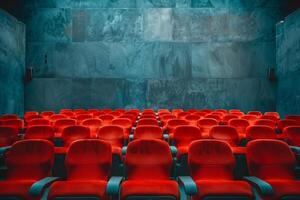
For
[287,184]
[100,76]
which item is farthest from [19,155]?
[100,76]

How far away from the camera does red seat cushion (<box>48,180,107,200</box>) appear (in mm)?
2982

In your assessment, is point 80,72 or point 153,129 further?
point 80,72

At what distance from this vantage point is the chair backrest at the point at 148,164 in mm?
3646

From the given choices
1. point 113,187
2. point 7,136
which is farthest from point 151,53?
point 113,187

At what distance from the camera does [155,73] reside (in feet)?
46.2

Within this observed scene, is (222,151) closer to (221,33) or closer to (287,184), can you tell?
(287,184)

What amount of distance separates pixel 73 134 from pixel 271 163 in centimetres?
337

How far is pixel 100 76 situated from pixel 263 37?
8.02m

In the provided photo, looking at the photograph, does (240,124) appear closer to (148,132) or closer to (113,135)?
(148,132)

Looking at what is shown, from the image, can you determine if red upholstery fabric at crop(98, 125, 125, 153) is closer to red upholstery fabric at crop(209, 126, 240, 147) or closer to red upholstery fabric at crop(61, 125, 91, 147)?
red upholstery fabric at crop(61, 125, 91, 147)

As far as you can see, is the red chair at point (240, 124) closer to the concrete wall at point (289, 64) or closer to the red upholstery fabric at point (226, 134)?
the red upholstery fabric at point (226, 134)

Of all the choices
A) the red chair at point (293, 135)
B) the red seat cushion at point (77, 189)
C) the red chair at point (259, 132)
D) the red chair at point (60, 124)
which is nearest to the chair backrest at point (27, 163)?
the red seat cushion at point (77, 189)

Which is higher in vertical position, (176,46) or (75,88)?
(176,46)

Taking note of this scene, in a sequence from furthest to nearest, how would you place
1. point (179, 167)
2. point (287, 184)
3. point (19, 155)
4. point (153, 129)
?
1. point (153, 129)
2. point (179, 167)
3. point (19, 155)
4. point (287, 184)
